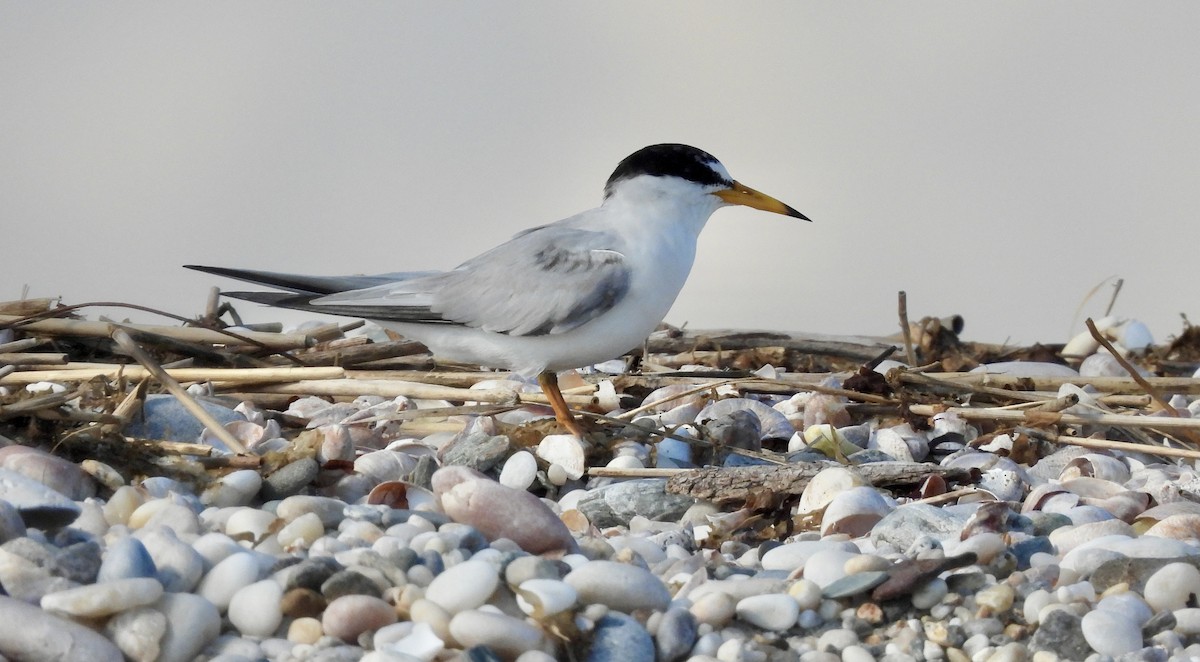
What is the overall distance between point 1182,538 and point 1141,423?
4.12 ft

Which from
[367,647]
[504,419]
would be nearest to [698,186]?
[504,419]

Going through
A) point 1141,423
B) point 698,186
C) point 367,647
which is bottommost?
point 367,647

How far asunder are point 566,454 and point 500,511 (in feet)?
3.39

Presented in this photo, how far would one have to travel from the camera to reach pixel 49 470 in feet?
11.0

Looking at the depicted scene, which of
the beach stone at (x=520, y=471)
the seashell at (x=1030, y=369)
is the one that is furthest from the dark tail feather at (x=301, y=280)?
the seashell at (x=1030, y=369)

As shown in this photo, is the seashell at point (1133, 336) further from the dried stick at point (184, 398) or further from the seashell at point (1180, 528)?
the dried stick at point (184, 398)

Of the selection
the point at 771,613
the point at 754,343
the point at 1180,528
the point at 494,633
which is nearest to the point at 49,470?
the point at 494,633

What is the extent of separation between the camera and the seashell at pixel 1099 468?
169 inches

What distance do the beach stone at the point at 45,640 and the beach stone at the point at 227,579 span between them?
271mm

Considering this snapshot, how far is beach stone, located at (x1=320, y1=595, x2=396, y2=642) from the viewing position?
253 cm

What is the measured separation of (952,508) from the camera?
360 centimetres

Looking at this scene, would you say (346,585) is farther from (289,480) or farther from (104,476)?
(104,476)

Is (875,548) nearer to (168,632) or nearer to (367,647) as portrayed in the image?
(367,647)

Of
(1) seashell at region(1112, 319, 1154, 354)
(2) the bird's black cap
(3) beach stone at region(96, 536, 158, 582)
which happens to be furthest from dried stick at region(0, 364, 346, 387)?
(1) seashell at region(1112, 319, 1154, 354)
